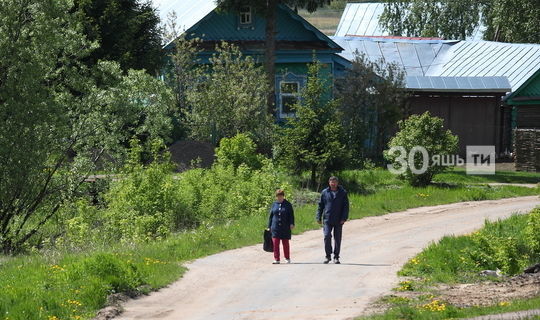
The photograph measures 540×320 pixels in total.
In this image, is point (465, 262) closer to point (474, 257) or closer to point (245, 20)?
point (474, 257)

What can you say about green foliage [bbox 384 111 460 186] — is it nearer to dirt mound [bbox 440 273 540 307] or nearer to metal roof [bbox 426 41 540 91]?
dirt mound [bbox 440 273 540 307]

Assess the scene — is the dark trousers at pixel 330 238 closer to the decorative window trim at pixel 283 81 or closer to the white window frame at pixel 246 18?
the decorative window trim at pixel 283 81

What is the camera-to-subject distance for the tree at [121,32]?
115 feet

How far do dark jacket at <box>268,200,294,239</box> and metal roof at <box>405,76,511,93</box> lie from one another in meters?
21.4

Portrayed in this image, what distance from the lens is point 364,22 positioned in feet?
228

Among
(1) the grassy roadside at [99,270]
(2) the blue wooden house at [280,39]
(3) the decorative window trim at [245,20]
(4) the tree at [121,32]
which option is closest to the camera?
(1) the grassy roadside at [99,270]

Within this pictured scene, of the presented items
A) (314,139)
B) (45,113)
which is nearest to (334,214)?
(45,113)

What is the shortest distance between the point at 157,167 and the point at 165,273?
7974mm

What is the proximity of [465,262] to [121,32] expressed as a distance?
20931 millimetres

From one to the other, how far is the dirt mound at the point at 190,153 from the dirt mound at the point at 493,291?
17.3 metres

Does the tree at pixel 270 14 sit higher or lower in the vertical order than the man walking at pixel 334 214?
higher

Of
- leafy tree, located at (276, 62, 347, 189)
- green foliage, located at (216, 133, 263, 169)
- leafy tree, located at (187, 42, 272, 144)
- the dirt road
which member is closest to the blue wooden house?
leafy tree, located at (187, 42, 272, 144)

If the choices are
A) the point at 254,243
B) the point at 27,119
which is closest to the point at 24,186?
the point at 27,119

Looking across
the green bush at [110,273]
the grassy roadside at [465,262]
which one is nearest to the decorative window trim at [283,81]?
the grassy roadside at [465,262]
